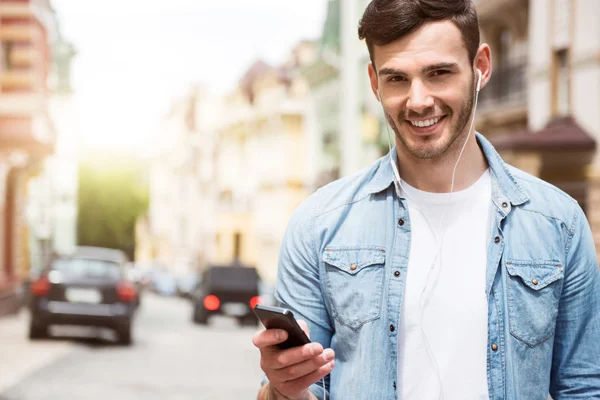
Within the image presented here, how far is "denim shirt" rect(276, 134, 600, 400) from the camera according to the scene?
8.70 feet

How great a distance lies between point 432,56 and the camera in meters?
2.65

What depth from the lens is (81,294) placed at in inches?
669

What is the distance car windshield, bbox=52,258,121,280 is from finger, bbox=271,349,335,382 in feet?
49.4

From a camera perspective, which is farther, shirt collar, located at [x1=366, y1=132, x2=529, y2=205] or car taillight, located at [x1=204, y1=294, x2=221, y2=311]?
car taillight, located at [x1=204, y1=294, x2=221, y2=311]

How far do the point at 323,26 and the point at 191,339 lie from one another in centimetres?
2367

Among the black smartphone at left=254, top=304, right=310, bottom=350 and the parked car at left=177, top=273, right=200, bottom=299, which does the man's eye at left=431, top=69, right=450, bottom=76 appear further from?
the parked car at left=177, top=273, right=200, bottom=299

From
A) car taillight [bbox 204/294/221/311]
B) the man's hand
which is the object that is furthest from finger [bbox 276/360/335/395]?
car taillight [bbox 204/294/221/311]

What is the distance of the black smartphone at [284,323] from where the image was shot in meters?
2.31

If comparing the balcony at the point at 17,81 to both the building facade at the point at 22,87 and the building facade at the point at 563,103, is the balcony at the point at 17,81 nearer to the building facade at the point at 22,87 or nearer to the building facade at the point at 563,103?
the building facade at the point at 22,87

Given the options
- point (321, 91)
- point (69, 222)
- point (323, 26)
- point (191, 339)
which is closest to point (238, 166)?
point (69, 222)

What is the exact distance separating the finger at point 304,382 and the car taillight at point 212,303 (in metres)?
23.2

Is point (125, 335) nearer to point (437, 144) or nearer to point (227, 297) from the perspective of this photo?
point (227, 297)

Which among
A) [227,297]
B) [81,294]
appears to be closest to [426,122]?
[81,294]

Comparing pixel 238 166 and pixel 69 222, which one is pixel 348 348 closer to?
pixel 69 222
